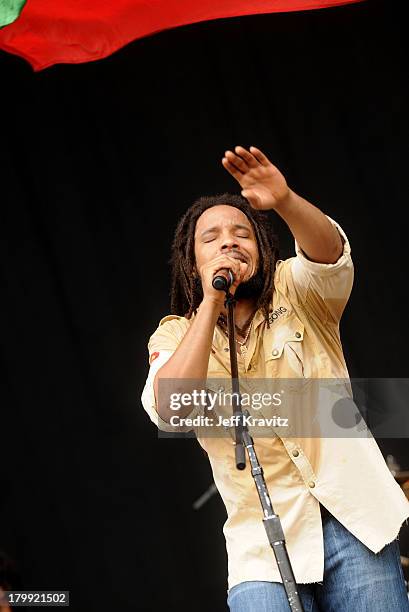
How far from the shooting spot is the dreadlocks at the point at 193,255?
2270 millimetres

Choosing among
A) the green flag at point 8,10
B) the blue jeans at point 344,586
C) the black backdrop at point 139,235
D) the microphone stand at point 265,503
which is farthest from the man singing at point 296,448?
the black backdrop at point 139,235

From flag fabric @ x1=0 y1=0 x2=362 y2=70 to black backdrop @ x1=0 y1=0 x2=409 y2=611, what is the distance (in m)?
0.62

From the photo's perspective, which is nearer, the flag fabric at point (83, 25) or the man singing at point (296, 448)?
the man singing at point (296, 448)

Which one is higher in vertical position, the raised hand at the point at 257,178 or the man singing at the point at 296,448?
the raised hand at the point at 257,178

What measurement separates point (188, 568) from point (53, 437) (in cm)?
67

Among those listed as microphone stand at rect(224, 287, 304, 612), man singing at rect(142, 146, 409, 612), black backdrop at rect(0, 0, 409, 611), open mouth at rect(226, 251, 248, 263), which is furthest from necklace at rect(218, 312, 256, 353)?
black backdrop at rect(0, 0, 409, 611)

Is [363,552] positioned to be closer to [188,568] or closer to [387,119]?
[188,568]

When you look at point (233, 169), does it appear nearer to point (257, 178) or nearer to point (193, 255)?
point (257, 178)

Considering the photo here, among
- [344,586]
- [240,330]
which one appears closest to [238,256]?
[240,330]

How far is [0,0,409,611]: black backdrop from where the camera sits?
3.45 m

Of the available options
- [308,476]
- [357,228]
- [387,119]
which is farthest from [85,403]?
[308,476]

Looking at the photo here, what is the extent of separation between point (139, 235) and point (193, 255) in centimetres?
130

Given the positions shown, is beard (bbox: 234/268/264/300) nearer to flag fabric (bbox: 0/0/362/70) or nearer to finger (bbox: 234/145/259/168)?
finger (bbox: 234/145/259/168)

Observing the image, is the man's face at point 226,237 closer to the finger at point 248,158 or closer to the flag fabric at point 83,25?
the finger at point 248,158
